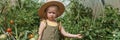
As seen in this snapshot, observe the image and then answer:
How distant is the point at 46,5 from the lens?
5.14 meters

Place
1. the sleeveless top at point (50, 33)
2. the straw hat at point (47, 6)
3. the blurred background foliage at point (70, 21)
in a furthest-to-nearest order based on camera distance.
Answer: the blurred background foliage at point (70, 21)
the sleeveless top at point (50, 33)
the straw hat at point (47, 6)

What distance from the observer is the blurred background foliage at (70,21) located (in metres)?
5.82

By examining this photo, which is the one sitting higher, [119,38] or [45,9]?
[45,9]

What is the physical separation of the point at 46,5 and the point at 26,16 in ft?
6.54

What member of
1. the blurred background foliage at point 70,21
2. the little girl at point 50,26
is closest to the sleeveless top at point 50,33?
the little girl at point 50,26

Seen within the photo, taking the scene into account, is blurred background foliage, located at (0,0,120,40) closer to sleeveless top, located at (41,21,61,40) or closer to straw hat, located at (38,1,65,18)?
sleeveless top, located at (41,21,61,40)

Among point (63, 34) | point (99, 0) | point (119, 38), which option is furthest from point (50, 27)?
point (99, 0)

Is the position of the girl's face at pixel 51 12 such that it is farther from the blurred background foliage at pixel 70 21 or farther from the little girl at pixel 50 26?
the blurred background foliage at pixel 70 21

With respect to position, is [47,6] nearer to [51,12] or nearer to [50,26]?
[51,12]

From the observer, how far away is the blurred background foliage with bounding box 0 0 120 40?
19.1ft

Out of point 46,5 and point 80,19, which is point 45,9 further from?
point 80,19

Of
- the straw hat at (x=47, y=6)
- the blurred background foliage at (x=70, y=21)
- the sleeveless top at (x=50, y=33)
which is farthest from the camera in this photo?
the blurred background foliage at (x=70, y=21)

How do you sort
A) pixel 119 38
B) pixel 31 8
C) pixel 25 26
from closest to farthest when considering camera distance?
pixel 119 38, pixel 25 26, pixel 31 8

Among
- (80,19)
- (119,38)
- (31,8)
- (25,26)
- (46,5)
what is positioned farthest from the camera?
(31,8)
